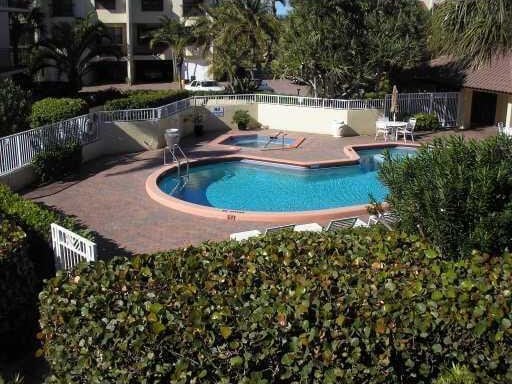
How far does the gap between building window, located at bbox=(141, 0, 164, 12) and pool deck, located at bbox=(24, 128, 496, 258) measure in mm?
26464

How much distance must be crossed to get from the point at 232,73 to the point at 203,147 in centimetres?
851

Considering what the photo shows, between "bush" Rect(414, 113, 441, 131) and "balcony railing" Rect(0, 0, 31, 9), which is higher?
"balcony railing" Rect(0, 0, 31, 9)

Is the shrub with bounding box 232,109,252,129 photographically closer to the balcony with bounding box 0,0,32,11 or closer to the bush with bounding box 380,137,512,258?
the balcony with bounding box 0,0,32,11

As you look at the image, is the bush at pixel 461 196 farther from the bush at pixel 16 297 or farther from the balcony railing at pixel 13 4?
the balcony railing at pixel 13 4

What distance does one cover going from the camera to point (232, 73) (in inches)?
1261

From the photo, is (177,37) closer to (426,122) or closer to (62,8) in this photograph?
(62,8)

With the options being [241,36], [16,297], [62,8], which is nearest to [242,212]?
[16,297]

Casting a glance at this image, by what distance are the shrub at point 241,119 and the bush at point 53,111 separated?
859cm

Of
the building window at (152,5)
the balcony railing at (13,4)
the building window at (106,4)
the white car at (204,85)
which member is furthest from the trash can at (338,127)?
the building window at (106,4)

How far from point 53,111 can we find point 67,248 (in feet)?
36.7

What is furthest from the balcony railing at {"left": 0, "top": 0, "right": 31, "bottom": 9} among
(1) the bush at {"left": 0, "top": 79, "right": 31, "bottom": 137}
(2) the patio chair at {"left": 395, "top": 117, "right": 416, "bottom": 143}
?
(2) the patio chair at {"left": 395, "top": 117, "right": 416, "bottom": 143}

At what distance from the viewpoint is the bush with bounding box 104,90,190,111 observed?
23812 mm

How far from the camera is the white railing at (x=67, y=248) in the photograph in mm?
10289

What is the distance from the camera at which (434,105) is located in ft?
95.0
